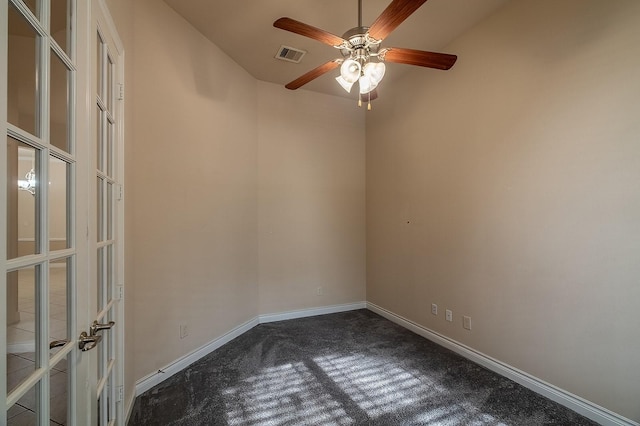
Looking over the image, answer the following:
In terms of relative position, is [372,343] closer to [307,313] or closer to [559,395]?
[307,313]

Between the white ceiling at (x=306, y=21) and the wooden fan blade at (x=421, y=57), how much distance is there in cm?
71

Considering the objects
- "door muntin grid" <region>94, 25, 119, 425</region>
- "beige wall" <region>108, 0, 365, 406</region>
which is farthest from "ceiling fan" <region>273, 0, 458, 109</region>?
"beige wall" <region>108, 0, 365, 406</region>

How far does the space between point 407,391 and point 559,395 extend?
104 centimetres

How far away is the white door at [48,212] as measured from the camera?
2.27 feet

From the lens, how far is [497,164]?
2.45 metres

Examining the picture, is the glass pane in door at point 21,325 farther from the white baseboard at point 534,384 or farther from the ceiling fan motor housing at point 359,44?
the white baseboard at point 534,384

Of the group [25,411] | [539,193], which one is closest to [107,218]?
[25,411]

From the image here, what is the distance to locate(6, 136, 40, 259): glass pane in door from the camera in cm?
70

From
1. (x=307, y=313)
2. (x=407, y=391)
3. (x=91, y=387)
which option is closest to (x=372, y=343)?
(x=407, y=391)

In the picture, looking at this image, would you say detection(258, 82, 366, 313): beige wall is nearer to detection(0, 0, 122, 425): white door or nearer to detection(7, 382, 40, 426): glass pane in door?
detection(0, 0, 122, 425): white door

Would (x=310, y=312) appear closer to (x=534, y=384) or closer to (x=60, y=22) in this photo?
(x=534, y=384)

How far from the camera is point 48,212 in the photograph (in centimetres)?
87

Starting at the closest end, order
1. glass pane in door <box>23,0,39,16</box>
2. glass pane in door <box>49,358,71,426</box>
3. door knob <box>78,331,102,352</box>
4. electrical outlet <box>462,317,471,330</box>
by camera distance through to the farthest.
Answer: glass pane in door <box>23,0,39,16</box>
glass pane in door <box>49,358,71,426</box>
door knob <box>78,331,102,352</box>
electrical outlet <box>462,317,471,330</box>

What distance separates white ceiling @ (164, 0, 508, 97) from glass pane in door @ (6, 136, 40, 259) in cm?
218
